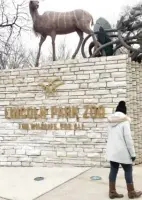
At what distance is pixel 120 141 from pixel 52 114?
2686mm

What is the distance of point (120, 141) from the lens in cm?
420

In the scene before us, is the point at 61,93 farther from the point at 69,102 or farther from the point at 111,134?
the point at 111,134

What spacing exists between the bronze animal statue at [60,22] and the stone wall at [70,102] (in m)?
0.93

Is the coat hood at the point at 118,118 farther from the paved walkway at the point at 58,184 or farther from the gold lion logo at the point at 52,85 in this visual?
the gold lion logo at the point at 52,85

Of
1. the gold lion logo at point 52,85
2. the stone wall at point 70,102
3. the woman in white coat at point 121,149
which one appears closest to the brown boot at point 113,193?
the woman in white coat at point 121,149

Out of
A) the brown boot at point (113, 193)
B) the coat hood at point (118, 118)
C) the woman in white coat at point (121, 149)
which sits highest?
the coat hood at point (118, 118)

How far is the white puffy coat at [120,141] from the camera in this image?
4.15 metres

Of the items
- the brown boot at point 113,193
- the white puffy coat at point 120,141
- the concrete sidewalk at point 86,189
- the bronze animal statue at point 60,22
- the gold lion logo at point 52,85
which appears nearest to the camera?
the white puffy coat at point 120,141

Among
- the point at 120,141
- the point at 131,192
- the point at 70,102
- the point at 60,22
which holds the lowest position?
the point at 131,192

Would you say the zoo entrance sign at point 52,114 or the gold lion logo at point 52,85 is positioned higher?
the gold lion logo at point 52,85

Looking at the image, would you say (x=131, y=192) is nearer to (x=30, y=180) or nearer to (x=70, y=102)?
(x=30, y=180)

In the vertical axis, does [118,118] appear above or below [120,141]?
above

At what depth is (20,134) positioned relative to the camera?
6.88m

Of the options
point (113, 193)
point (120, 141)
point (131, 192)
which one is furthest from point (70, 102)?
point (131, 192)
